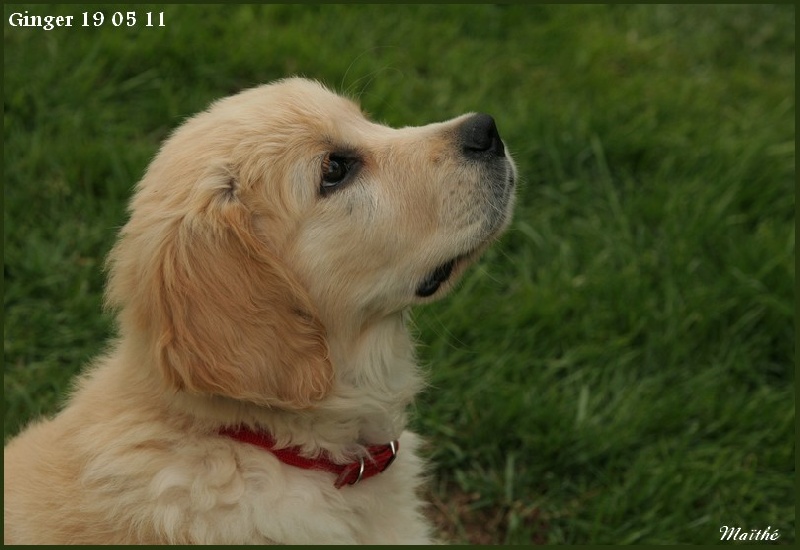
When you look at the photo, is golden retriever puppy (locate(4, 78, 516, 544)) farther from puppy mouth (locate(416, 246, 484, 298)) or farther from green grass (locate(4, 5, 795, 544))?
green grass (locate(4, 5, 795, 544))

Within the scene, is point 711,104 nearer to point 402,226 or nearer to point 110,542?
point 402,226

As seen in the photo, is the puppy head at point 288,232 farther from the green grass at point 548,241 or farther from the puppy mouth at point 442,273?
the green grass at point 548,241

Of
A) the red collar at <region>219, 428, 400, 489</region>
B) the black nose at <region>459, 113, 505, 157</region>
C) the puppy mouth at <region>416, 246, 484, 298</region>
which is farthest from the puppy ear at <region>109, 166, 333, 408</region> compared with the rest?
the black nose at <region>459, 113, 505, 157</region>

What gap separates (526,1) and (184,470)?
4.16 metres

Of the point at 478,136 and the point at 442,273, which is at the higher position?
the point at 478,136

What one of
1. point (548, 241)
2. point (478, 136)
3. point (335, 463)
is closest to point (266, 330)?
point (335, 463)

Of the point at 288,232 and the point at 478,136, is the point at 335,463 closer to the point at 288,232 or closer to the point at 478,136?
the point at 288,232

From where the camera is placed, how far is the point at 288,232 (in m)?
2.87

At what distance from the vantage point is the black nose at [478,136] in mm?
3100

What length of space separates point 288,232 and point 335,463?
27.7 inches

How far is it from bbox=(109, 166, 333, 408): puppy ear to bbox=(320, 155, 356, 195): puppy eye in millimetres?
274

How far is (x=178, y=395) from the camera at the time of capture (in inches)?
108

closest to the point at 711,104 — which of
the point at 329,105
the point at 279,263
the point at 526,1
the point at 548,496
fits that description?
the point at 526,1


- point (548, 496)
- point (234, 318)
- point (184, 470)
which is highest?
point (234, 318)
